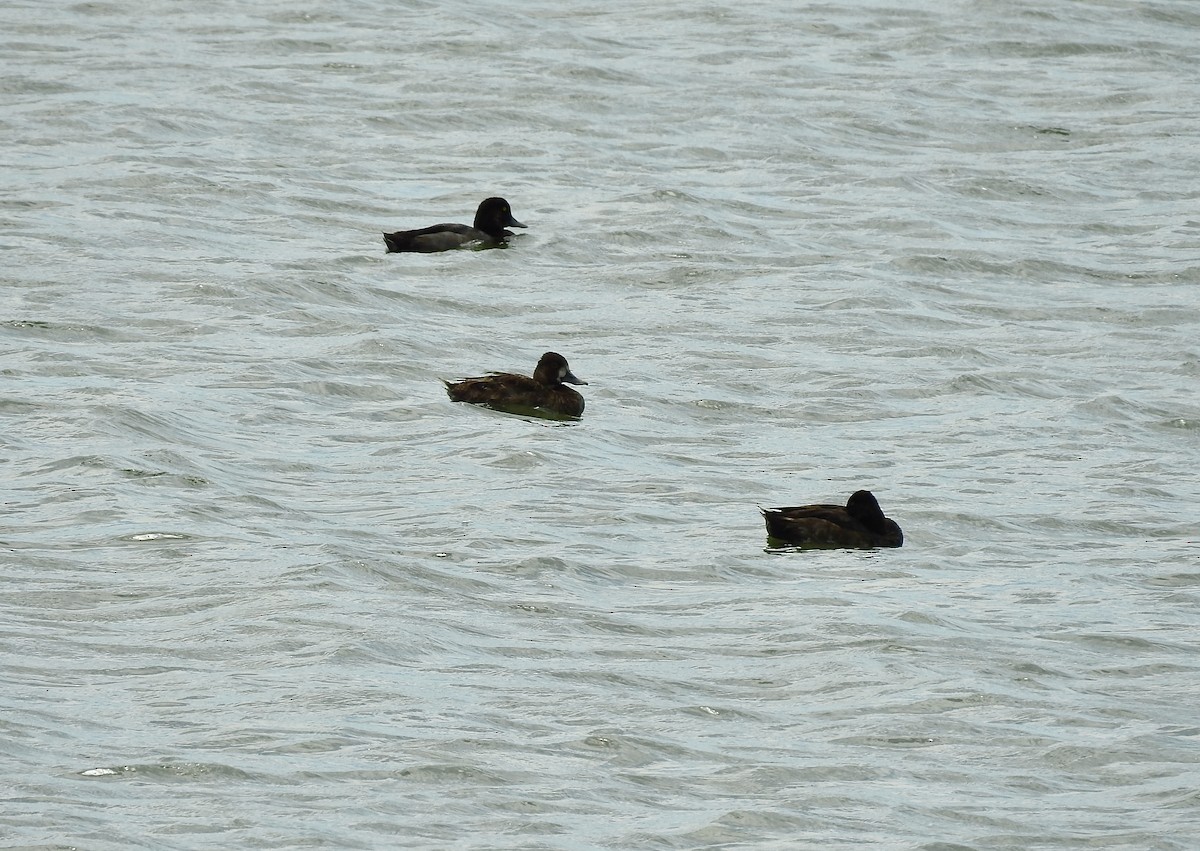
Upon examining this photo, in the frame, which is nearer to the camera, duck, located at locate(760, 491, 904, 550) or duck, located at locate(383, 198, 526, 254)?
duck, located at locate(760, 491, 904, 550)

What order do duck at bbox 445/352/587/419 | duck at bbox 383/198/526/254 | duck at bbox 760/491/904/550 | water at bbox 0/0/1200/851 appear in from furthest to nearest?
duck at bbox 383/198/526/254
duck at bbox 445/352/587/419
duck at bbox 760/491/904/550
water at bbox 0/0/1200/851

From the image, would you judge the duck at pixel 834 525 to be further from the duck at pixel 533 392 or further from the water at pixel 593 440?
the duck at pixel 533 392

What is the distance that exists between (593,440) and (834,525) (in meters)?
2.78

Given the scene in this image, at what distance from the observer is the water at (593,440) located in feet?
30.3

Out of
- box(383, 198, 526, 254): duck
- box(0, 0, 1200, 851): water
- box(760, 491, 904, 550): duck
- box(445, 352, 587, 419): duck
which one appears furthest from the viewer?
box(383, 198, 526, 254): duck

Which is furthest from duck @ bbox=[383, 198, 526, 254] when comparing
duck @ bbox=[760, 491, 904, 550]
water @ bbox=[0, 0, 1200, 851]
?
duck @ bbox=[760, 491, 904, 550]

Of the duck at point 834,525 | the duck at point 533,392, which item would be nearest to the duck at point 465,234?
the duck at point 533,392

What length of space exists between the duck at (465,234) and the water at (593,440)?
19 centimetres

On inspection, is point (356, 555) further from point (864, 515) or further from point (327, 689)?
point (864, 515)

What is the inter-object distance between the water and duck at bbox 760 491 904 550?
209mm

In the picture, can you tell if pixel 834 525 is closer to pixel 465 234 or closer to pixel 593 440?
pixel 593 440

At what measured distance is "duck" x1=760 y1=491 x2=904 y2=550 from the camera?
12.7 m

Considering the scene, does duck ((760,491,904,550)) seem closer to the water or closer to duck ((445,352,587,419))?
the water

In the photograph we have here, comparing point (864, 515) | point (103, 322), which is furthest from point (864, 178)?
point (864, 515)
